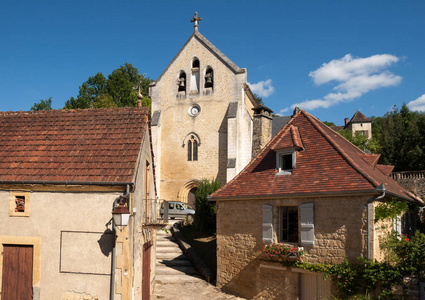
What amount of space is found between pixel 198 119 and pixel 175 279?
47.6ft

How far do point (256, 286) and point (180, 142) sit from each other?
16.4 meters

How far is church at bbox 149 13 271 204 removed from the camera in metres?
25.8

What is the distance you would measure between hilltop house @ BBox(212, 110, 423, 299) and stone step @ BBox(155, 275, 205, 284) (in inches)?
54.6

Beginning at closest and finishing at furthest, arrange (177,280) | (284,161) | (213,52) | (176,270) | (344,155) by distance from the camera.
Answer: (344,155)
(284,161)
(177,280)
(176,270)
(213,52)

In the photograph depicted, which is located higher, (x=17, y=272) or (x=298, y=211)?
(x=298, y=211)

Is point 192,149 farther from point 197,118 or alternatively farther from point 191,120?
point 197,118

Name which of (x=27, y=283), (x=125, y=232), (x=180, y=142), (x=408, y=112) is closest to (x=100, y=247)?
(x=125, y=232)

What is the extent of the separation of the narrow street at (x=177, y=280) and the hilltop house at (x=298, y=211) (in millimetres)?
772

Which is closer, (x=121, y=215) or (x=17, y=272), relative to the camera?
(x=121, y=215)

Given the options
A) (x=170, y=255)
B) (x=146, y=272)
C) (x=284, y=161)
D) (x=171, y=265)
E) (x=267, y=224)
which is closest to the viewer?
(x=146, y=272)

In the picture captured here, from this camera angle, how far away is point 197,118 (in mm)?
26891

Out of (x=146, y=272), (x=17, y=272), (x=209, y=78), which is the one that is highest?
(x=209, y=78)

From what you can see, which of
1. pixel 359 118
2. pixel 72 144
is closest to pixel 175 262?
pixel 72 144

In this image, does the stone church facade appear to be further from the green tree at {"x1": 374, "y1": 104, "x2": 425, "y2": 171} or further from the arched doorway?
the green tree at {"x1": 374, "y1": 104, "x2": 425, "y2": 171}
